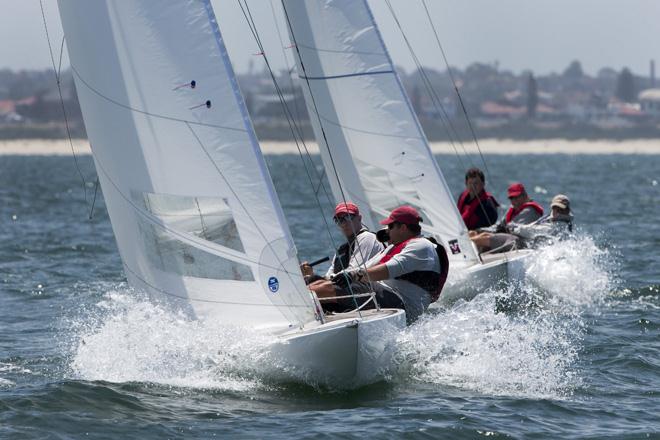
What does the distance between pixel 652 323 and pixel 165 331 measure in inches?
178

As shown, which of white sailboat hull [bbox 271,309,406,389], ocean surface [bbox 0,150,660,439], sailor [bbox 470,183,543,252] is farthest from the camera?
sailor [bbox 470,183,543,252]

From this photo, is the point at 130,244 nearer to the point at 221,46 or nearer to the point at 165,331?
the point at 165,331

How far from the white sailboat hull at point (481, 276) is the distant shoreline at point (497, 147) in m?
100

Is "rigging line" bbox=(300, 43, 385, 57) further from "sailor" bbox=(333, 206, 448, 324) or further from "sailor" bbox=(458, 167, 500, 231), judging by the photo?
"sailor" bbox=(333, 206, 448, 324)

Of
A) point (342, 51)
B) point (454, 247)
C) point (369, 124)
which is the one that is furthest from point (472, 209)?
point (342, 51)

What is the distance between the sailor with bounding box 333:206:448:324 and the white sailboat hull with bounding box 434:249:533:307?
272 centimetres

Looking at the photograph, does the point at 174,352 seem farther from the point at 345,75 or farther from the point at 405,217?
A: the point at 345,75

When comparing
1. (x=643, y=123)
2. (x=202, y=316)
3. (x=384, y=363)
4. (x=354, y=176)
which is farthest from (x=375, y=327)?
(x=643, y=123)

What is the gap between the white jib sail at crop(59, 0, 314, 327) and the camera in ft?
24.4

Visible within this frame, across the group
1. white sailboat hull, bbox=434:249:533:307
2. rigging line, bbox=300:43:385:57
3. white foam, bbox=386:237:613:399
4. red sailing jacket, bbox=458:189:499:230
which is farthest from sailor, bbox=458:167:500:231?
white foam, bbox=386:237:613:399

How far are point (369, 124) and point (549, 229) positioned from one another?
2.13 m

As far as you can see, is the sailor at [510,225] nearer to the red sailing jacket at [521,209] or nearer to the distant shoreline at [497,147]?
the red sailing jacket at [521,209]

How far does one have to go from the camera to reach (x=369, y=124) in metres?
12.1

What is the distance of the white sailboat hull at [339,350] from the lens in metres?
7.09
